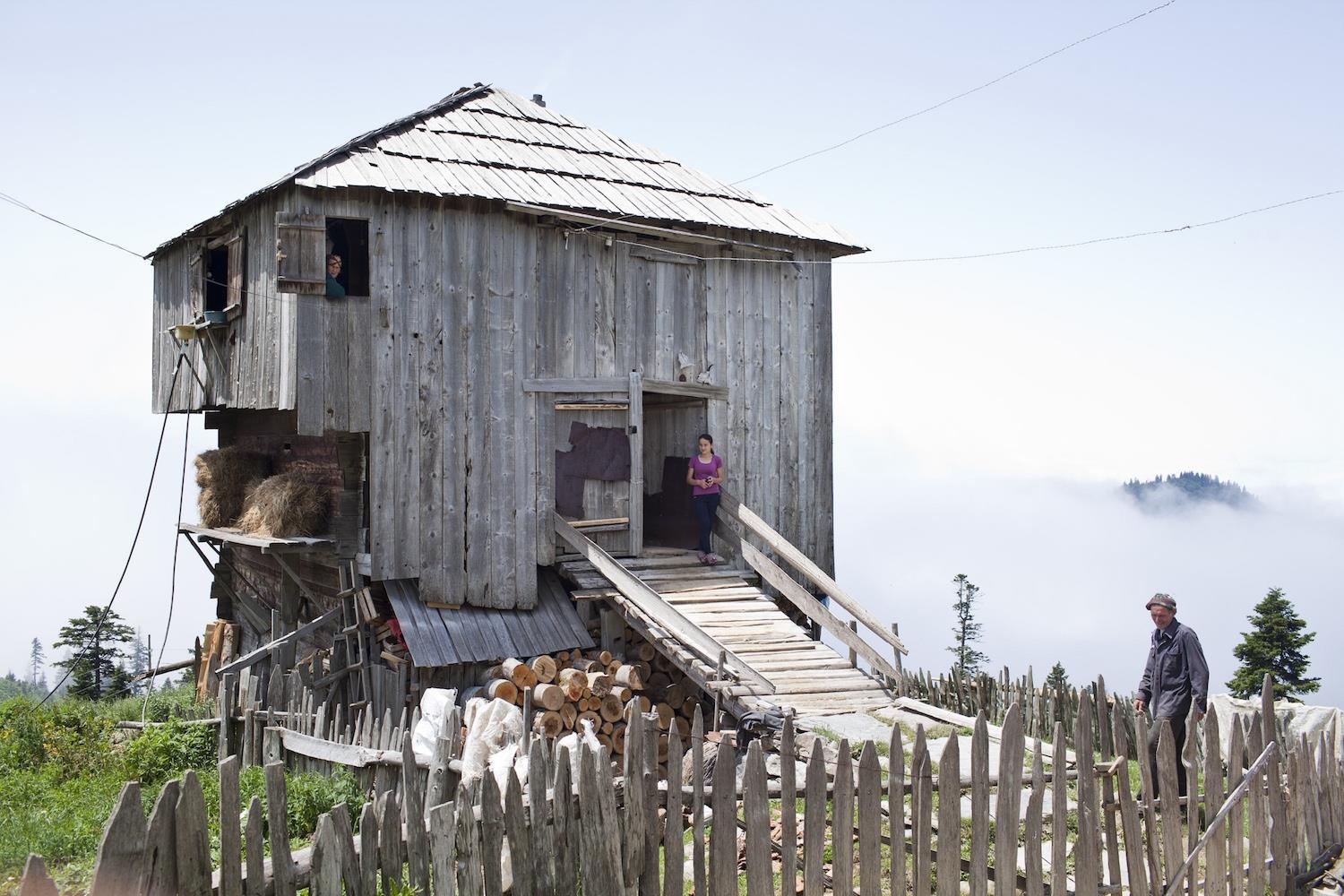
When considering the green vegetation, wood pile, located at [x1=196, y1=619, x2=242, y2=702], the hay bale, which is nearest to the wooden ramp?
the hay bale

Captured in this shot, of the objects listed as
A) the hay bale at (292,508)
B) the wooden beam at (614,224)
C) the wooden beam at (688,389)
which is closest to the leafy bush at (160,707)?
the hay bale at (292,508)

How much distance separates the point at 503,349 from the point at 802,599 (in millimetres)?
4783

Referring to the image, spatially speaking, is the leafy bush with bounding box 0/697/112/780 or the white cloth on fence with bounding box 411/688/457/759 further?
the leafy bush with bounding box 0/697/112/780

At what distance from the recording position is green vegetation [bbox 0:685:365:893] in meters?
7.36

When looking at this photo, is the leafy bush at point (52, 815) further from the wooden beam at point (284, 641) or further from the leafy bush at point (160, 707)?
the leafy bush at point (160, 707)

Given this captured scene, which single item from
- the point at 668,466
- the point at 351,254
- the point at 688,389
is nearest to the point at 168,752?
the point at 351,254

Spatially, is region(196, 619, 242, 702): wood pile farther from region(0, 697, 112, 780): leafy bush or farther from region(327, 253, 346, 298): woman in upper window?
region(327, 253, 346, 298): woman in upper window

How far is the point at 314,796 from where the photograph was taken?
8305mm

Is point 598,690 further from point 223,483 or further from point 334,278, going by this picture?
point 223,483

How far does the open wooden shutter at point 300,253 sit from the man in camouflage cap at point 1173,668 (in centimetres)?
930

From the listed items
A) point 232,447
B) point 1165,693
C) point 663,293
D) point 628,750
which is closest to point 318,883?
point 628,750

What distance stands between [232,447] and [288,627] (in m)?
3.26

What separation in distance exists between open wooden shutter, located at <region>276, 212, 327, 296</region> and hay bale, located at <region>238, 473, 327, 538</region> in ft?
9.66

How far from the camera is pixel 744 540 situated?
14625 mm
